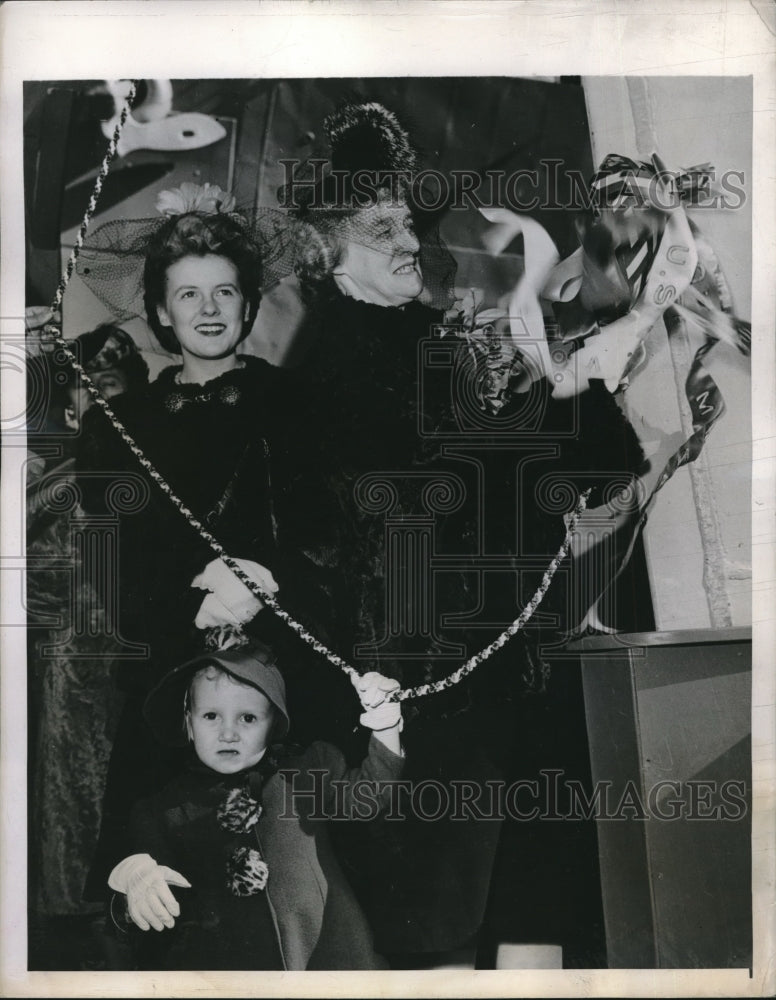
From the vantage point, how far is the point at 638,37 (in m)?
1.35

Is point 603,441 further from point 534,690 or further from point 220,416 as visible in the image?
point 220,416

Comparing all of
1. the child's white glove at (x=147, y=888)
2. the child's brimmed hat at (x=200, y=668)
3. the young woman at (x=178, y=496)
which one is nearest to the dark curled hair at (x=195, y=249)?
the young woman at (x=178, y=496)

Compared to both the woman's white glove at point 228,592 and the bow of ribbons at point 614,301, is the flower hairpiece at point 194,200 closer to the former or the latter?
the bow of ribbons at point 614,301

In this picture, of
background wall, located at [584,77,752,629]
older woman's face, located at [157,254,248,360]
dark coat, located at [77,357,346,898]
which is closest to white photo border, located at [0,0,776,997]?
background wall, located at [584,77,752,629]

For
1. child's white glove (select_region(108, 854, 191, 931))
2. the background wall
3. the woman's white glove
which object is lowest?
child's white glove (select_region(108, 854, 191, 931))

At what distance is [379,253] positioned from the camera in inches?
53.4

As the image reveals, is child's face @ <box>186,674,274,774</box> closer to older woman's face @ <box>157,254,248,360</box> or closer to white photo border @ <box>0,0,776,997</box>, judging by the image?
white photo border @ <box>0,0,776,997</box>

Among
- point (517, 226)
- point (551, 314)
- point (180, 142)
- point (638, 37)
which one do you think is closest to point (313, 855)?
point (551, 314)

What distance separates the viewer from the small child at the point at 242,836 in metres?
1.34

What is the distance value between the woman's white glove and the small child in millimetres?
56

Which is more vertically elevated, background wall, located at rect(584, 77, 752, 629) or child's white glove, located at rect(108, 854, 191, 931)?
background wall, located at rect(584, 77, 752, 629)

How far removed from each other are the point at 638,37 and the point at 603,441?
27.1 inches
